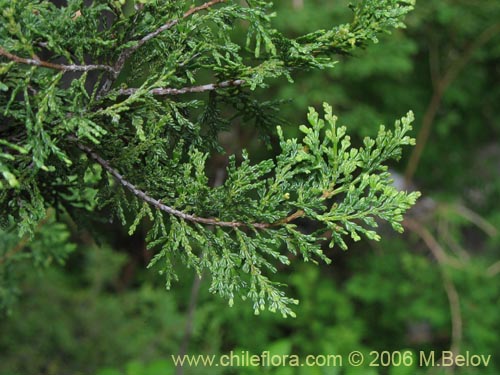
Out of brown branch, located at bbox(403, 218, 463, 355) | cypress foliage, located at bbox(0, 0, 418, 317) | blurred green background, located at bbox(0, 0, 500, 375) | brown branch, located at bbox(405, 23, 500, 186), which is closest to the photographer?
cypress foliage, located at bbox(0, 0, 418, 317)

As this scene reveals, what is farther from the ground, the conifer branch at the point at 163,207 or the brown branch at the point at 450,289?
the conifer branch at the point at 163,207

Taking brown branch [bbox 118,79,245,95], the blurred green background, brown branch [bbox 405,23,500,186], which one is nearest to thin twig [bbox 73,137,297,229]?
brown branch [bbox 118,79,245,95]

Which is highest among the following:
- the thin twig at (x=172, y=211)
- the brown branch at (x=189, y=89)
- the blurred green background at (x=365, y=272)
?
the brown branch at (x=189, y=89)

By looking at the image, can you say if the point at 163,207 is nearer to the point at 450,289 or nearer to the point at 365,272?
the point at 450,289

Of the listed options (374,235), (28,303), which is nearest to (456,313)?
(28,303)

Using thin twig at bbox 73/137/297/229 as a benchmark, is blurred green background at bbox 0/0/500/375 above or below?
below

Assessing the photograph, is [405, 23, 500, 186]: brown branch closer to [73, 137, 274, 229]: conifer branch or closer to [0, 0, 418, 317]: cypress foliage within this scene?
[0, 0, 418, 317]: cypress foliage

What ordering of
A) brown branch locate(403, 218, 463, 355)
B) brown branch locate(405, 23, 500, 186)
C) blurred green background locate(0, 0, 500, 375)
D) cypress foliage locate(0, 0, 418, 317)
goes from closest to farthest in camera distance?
1. cypress foliage locate(0, 0, 418, 317)
2. blurred green background locate(0, 0, 500, 375)
3. brown branch locate(403, 218, 463, 355)
4. brown branch locate(405, 23, 500, 186)

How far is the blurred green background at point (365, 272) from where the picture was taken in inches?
109

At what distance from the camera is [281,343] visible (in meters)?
2.32

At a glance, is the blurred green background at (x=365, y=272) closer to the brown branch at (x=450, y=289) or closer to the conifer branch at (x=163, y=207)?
the brown branch at (x=450, y=289)

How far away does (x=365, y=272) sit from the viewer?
11.9 feet

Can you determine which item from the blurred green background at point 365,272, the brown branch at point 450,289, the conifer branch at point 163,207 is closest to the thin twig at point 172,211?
the conifer branch at point 163,207

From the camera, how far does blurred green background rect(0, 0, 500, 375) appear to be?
2.77 metres
